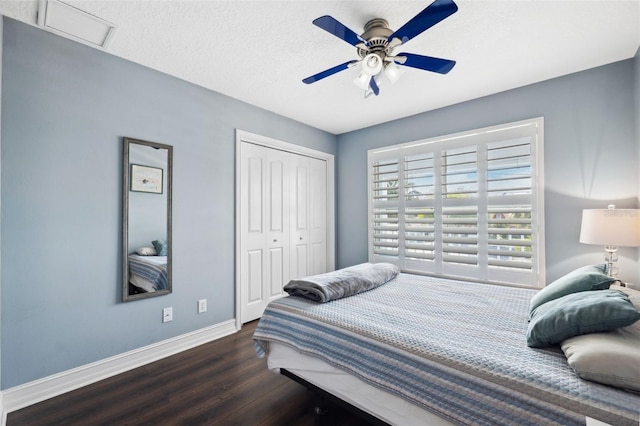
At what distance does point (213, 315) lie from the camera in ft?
9.53

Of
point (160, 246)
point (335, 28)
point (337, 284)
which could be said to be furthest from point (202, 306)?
point (335, 28)

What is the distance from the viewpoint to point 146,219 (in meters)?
2.42

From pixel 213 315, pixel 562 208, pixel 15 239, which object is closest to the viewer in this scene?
pixel 15 239

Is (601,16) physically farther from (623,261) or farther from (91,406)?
(91,406)

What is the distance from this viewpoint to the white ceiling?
1.77 meters

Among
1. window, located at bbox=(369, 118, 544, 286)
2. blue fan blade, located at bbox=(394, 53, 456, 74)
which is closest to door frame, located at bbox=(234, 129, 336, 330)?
window, located at bbox=(369, 118, 544, 286)

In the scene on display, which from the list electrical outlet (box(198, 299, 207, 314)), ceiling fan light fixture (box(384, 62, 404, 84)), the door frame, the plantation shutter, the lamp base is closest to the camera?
ceiling fan light fixture (box(384, 62, 404, 84))

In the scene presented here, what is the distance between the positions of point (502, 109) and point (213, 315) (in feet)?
12.2

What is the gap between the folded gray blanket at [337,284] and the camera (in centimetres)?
199

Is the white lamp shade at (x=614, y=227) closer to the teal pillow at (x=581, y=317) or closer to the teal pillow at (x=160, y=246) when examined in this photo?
the teal pillow at (x=581, y=317)

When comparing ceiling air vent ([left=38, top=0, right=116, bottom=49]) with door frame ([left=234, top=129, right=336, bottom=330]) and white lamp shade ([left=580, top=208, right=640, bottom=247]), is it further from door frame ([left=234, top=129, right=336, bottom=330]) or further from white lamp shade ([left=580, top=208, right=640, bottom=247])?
white lamp shade ([left=580, top=208, right=640, bottom=247])

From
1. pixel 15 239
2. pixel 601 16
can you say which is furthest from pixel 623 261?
pixel 15 239

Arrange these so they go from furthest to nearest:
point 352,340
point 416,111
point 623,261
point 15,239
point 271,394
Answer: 1. point 416,111
2. point 623,261
3. point 271,394
4. point 15,239
5. point 352,340

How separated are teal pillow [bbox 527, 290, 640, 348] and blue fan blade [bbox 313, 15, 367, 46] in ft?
5.72
